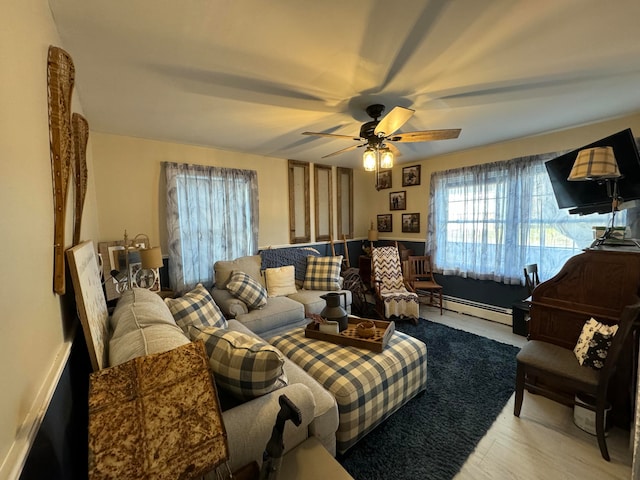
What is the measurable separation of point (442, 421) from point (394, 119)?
2212 mm

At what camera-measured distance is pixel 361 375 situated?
1692 millimetres

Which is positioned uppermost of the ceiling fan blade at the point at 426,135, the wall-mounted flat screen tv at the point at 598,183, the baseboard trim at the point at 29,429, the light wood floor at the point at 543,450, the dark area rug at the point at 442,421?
the ceiling fan blade at the point at 426,135

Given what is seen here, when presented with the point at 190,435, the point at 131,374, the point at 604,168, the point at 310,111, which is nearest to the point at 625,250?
the point at 604,168

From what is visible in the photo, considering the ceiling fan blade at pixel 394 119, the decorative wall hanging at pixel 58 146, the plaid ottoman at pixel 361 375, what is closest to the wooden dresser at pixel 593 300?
the plaid ottoman at pixel 361 375

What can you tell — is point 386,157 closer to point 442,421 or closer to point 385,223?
point 442,421

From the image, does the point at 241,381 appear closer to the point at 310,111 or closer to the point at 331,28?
the point at 331,28

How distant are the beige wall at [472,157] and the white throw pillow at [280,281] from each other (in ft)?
7.78

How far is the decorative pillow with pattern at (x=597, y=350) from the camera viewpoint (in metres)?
1.70

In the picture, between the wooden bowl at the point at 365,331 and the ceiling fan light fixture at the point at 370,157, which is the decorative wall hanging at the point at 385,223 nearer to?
the ceiling fan light fixture at the point at 370,157

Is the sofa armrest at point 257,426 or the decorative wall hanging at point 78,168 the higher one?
the decorative wall hanging at point 78,168

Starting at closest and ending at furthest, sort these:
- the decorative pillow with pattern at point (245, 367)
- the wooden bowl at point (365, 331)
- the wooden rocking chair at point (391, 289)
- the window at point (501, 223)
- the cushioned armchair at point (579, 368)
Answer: the decorative pillow with pattern at point (245, 367) → the cushioned armchair at point (579, 368) → the wooden bowl at point (365, 331) → the window at point (501, 223) → the wooden rocking chair at point (391, 289)

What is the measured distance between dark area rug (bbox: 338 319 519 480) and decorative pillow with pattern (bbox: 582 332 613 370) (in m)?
0.68

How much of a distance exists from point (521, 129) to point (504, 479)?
3.29 meters

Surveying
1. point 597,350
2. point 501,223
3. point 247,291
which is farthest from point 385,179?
point 597,350
